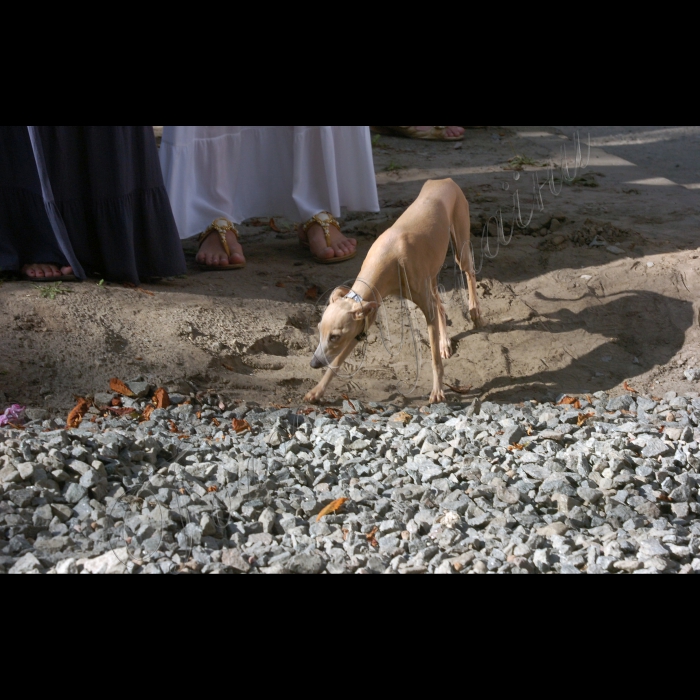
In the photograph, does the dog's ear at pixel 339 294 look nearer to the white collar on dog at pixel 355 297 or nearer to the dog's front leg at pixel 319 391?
the white collar on dog at pixel 355 297

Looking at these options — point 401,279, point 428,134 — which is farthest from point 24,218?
point 428,134

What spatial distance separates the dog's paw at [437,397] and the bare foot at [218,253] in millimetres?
2101

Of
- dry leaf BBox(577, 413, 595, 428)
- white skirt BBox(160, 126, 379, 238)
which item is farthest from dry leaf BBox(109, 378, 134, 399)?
dry leaf BBox(577, 413, 595, 428)

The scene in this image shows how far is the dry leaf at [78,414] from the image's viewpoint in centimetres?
346

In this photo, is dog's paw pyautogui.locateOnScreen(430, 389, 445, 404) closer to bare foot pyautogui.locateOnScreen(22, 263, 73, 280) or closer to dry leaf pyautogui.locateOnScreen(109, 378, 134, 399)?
dry leaf pyautogui.locateOnScreen(109, 378, 134, 399)

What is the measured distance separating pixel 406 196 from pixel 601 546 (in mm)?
4853

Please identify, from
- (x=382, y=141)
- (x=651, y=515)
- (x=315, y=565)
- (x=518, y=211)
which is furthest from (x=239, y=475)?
(x=382, y=141)

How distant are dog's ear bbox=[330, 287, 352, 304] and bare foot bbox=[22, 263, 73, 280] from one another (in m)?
1.82

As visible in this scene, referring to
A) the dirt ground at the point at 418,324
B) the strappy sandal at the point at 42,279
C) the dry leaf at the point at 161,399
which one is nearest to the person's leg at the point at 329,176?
the dirt ground at the point at 418,324

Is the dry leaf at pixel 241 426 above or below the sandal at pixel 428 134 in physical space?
below

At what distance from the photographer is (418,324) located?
16.6ft

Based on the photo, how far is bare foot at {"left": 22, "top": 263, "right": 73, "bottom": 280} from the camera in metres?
4.35

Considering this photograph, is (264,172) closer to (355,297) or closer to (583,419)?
(355,297)

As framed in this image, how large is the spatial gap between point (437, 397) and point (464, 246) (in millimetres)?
1152
